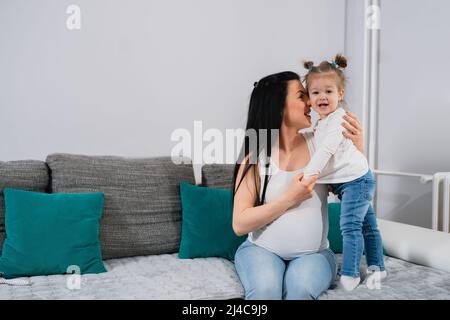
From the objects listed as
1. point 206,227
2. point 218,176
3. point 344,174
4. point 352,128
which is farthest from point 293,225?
point 218,176

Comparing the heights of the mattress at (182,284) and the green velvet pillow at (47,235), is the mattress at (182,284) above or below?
below

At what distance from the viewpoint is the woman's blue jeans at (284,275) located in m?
1.31

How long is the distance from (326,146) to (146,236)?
0.84 metres

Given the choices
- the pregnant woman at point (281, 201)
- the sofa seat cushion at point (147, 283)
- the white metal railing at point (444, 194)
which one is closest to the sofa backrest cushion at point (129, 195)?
the sofa seat cushion at point (147, 283)

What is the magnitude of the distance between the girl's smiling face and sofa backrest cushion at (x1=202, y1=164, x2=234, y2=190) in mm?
662

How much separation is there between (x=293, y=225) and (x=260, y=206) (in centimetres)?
13

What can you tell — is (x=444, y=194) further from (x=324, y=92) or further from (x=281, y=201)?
(x=281, y=201)

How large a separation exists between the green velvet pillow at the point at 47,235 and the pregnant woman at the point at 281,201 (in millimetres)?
535

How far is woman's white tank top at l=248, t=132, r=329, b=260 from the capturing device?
1418 millimetres

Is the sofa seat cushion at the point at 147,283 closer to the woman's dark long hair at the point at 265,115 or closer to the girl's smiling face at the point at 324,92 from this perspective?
the woman's dark long hair at the point at 265,115

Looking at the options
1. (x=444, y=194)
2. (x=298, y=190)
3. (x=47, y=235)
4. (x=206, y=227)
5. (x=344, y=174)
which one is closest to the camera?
(x=298, y=190)

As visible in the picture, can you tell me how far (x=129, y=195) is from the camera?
6.01 feet

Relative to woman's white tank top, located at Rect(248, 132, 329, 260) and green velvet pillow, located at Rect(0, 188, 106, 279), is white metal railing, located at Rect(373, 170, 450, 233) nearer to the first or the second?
woman's white tank top, located at Rect(248, 132, 329, 260)

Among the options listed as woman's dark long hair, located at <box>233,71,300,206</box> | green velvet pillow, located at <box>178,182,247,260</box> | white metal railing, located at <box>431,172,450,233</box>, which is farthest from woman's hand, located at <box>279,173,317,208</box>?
white metal railing, located at <box>431,172,450,233</box>
